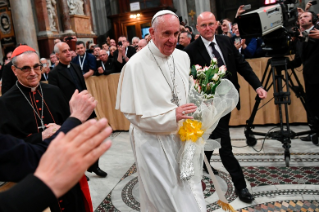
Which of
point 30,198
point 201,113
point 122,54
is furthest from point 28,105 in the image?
point 122,54

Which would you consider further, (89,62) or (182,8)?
(182,8)

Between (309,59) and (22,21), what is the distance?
8386 mm

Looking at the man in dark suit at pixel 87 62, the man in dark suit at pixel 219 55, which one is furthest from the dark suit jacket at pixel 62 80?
the man in dark suit at pixel 87 62

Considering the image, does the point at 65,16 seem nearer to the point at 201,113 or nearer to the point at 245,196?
the point at 245,196

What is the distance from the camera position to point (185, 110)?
212 cm

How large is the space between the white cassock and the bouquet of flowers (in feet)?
0.36

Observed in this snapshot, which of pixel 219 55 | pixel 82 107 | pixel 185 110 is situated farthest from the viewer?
pixel 219 55

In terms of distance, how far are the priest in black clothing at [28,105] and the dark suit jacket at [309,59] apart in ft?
11.7

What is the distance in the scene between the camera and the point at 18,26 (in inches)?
369

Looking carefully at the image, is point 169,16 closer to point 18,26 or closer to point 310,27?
point 310,27

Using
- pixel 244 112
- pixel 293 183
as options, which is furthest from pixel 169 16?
pixel 244 112

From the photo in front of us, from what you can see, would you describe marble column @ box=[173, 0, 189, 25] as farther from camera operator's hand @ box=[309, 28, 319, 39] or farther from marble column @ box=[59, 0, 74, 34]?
camera operator's hand @ box=[309, 28, 319, 39]

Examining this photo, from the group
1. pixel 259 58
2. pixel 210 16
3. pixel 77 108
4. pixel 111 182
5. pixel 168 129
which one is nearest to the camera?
pixel 77 108

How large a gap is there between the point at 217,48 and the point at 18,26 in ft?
26.6
